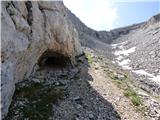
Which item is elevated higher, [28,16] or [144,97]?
[28,16]

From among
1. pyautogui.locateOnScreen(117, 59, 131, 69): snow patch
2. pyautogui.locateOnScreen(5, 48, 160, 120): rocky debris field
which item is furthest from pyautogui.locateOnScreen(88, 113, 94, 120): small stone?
pyautogui.locateOnScreen(117, 59, 131, 69): snow patch

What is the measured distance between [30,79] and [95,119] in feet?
20.7

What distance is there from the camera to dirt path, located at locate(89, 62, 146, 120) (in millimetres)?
22297

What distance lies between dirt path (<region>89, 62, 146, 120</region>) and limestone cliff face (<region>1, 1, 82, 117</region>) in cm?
387

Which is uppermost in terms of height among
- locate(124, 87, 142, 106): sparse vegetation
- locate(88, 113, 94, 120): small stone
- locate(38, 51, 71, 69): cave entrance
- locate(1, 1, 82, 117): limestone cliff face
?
locate(1, 1, 82, 117): limestone cliff face

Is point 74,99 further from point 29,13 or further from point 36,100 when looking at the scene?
point 29,13

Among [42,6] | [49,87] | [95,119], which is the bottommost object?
[95,119]

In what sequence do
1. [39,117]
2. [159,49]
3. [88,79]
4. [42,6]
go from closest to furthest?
1. [39,117]
2. [42,6]
3. [88,79]
4. [159,49]

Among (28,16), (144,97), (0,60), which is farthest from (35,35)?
(144,97)

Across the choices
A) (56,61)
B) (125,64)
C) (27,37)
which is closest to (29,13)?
(27,37)

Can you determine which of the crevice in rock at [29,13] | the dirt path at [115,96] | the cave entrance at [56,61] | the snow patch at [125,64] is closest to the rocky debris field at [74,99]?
the dirt path at [115,96]

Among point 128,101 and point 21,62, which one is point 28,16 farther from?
point 128,101

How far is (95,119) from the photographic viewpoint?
2069cm

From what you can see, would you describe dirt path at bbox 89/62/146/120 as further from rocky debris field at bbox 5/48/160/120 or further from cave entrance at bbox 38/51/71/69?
cave entrance at bbox 38/51/71/69
